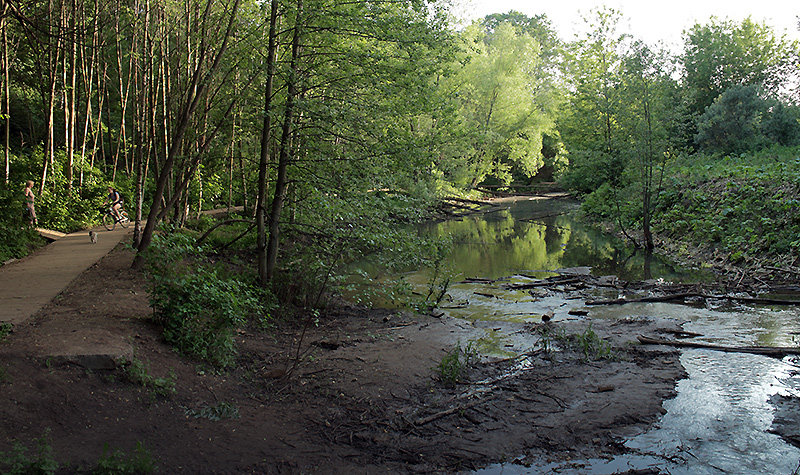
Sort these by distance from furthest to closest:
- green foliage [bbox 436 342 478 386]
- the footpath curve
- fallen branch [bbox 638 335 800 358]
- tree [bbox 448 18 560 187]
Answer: tree [bbox 448 18 560 187], fallen branch [bbox 638 335 800 358], the footpath curve, green foliage [bbox 436 342 478 386]

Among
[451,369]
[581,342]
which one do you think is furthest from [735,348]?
[451,369]

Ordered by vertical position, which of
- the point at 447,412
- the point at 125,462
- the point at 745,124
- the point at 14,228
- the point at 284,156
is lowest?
the point at 447,412

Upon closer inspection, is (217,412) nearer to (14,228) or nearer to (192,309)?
(192,309)

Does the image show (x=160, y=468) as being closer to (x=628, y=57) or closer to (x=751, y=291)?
(x=751, y=291)

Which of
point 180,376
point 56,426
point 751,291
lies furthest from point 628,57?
point 56,426

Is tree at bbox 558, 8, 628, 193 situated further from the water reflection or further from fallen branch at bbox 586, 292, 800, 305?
fallen branch at bbox 586, 292, 800, 305

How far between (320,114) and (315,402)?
18.2 ft

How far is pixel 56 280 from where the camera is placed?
31.8 feet

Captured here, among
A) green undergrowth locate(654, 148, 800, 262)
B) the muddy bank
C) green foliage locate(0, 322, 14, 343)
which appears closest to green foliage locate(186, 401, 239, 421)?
the muddy bank

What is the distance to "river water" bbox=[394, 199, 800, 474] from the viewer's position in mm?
5137

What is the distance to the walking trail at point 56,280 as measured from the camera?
586 centimetres

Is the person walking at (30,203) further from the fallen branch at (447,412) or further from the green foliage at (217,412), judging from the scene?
the fallen branch at (447,412)

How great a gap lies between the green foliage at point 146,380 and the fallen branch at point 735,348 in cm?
691

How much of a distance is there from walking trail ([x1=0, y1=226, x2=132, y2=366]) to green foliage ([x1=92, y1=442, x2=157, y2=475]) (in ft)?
5.28
